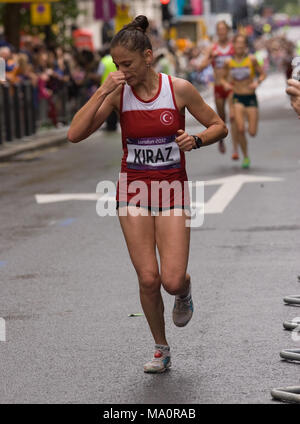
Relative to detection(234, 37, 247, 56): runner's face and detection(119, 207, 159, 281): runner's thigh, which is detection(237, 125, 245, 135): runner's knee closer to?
detection(234, 37, 247, 56): runner's face

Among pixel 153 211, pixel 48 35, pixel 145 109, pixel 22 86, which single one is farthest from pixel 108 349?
pixel 48 35

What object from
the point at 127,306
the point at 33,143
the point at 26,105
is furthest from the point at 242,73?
the point at 127,306

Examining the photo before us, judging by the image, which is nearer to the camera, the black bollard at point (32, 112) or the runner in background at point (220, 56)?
the runner in background at point (220, 56)

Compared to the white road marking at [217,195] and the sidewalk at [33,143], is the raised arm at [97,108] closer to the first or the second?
the white road marking at [217,195]

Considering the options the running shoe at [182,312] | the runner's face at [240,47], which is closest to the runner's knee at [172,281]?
the running shoe at [182,312]

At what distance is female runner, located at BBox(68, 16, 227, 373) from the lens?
20.6 feet

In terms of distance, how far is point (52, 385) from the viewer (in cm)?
610

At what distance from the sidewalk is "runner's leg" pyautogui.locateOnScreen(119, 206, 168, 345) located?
14.8 m

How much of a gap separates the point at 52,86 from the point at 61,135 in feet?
5.69

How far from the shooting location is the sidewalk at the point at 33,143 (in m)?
21.8

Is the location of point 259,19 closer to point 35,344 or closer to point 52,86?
point 52,86

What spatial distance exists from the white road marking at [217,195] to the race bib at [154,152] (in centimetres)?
647

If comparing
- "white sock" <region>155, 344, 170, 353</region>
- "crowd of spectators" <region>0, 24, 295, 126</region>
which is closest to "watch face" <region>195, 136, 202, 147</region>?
"white sock" <region>155, 344, 170, 353</region>

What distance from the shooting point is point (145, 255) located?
20.8 feet
